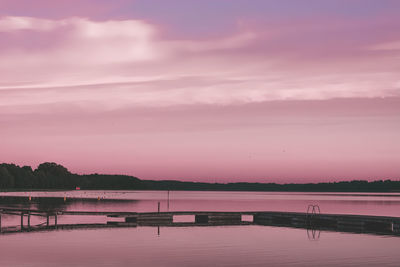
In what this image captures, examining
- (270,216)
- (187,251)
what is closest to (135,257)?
(187,251)

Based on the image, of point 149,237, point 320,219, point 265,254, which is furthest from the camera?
point 320,219

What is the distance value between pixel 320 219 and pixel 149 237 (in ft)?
68.6

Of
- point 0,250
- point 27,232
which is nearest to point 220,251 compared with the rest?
point 0,250

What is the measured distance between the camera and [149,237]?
52.5 meters

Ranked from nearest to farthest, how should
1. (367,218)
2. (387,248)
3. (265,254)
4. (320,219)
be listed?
(265,254)
(387,248)
(367,218)
(320,219)

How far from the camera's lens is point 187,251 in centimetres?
4291

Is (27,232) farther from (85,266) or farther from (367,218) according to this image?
(367,218)

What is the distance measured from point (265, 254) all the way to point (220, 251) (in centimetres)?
319

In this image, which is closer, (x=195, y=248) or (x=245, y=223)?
(x=195, y=248)

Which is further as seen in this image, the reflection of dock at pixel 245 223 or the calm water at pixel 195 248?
the reflection of dock at pixel 245 223

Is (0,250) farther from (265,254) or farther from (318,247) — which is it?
(318,247)

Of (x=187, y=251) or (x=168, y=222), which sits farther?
(x=168, y=222)

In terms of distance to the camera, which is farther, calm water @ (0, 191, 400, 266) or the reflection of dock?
the reflection of dock

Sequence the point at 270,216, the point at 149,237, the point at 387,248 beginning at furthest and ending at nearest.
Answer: the point at 270,216, the point at 149,237, the point at 387,248
